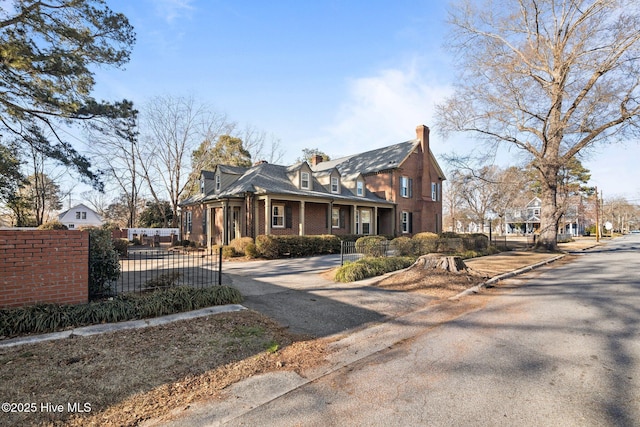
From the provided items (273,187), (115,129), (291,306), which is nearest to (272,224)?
(273,187)

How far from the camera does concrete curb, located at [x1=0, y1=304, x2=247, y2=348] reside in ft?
14.6

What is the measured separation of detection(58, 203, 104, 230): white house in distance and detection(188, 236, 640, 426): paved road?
59.5 metres

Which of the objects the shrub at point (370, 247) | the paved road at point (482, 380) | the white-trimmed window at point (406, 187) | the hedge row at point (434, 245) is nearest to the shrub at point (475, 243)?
the hedge row at point (434, 245)

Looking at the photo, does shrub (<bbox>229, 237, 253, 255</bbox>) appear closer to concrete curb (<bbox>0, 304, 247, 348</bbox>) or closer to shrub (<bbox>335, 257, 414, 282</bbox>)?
shrub (<bbox>335, 257, 414, 282</bbox>)

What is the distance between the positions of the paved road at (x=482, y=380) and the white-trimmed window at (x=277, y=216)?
1525 cm

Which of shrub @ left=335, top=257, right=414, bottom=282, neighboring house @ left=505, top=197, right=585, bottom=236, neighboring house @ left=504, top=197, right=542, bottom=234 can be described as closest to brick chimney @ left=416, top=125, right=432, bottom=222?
shrub @ left=335, top=257, right=414, bottom=282

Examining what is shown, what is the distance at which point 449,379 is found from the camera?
3701 mm

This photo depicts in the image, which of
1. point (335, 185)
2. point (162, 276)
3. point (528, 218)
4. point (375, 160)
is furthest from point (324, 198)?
point (528, 218)

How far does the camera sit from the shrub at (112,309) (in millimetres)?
4778

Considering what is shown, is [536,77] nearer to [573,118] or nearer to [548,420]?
[573,118]

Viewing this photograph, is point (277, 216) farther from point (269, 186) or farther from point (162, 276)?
point (162, 276)

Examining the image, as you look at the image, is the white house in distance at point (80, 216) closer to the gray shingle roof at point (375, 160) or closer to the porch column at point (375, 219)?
the gray shingle roof at point (375, 160)

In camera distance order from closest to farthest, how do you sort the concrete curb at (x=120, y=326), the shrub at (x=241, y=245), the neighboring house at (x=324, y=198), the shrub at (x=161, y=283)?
1. the concrete curb at (x=120, y=326)
2. the shrub at (x=161, y=283)
3. the shrub at (x=241, y=245)
4. the neighboring house at (x=324, y=198)

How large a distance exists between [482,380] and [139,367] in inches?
158
